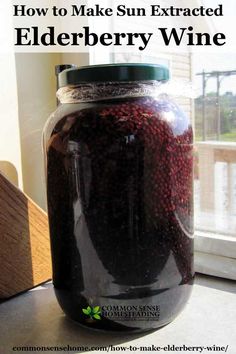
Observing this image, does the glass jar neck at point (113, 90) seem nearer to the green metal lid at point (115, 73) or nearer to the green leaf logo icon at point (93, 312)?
the green metal lid at point (115, 73)

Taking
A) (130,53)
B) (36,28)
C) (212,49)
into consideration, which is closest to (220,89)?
(212,49)

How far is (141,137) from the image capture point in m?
0.46

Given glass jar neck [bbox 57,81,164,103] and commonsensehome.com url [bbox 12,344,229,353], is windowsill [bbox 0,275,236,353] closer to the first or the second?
commonsensehome.com url [bbox 12,344,229,353]

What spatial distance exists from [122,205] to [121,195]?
0.01 metres

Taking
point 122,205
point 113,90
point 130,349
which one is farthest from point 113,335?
point 113,90

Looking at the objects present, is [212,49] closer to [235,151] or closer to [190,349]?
[235,151]

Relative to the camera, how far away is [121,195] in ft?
1.54

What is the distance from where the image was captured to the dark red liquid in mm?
467

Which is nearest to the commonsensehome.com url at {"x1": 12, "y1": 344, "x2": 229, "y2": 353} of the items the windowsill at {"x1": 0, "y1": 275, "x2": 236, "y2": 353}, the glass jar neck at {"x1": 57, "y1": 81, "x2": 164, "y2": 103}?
the windowsill at {"x1": 0, "y1": 275, "x2": 236, "y2": 353}

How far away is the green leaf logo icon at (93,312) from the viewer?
50 centimetres

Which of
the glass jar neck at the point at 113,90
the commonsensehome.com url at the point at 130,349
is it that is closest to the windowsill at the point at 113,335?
the commonsensehome.com url at the point at 130,349

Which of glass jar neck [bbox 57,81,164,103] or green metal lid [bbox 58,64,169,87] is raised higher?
green metal lid [bbox 58,64,169,87]

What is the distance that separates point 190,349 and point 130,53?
508 millimetres

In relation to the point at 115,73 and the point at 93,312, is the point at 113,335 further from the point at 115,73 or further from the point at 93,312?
the point at 115,73
